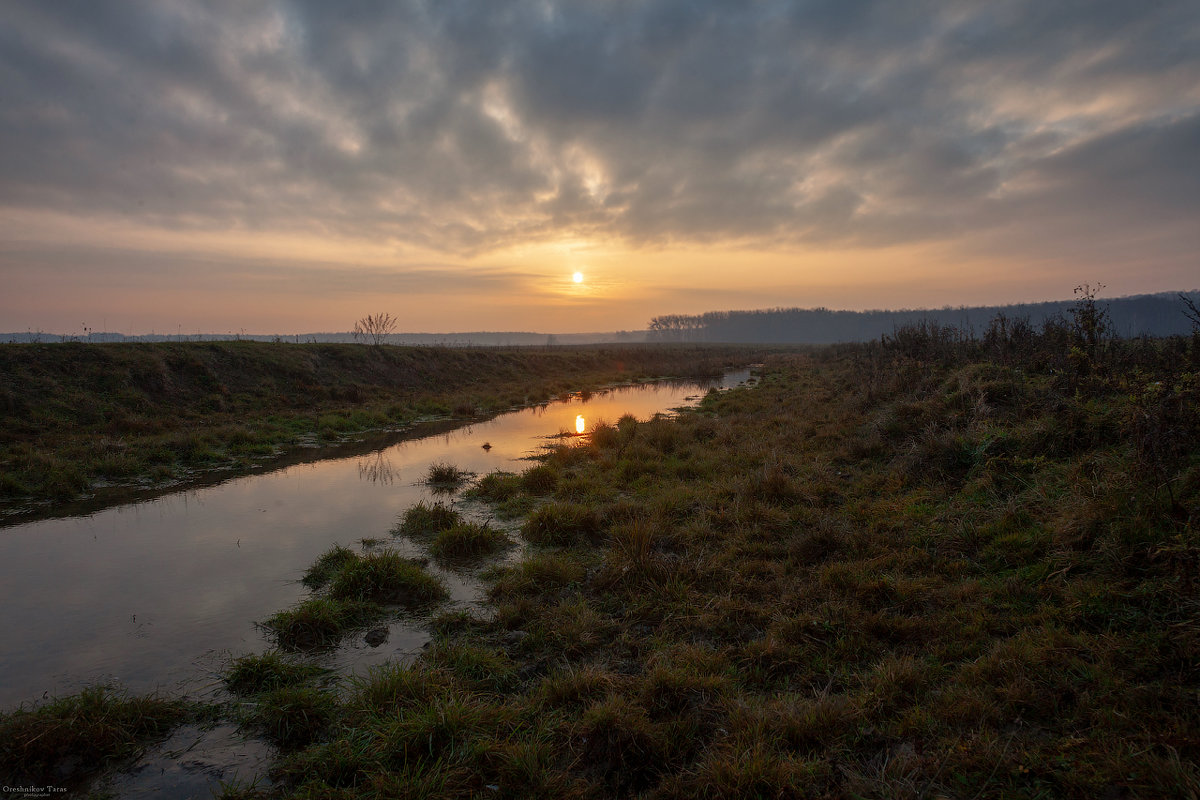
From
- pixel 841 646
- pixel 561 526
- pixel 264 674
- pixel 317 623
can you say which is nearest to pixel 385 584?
pixel 317 623

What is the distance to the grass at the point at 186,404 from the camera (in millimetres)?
12500

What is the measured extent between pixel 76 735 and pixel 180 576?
3764 mm

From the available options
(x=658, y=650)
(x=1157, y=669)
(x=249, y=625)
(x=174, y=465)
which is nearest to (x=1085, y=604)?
(x=1157, y=669)

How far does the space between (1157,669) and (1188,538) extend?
4.93 feet

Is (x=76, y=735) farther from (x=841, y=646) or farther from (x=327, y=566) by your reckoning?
(x=841, y=646)

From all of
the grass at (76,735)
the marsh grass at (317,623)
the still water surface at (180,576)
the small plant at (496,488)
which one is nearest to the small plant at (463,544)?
the still water surface at (180,576)

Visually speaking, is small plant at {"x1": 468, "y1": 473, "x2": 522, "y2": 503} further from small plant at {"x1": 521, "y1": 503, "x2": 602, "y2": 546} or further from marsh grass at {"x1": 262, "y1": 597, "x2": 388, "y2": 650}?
marsh grass at {"x1": 262, "y1": 597, "x2": 388, "y2": 650}

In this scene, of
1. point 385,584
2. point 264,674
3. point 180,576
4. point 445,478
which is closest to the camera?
point 264,674

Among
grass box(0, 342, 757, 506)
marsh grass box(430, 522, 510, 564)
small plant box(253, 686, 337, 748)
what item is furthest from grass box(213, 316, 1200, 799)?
grass box(0, 342, 757, 506)

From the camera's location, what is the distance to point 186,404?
2048 centimetres

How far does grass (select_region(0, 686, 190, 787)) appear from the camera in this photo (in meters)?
3.89

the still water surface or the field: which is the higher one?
the field

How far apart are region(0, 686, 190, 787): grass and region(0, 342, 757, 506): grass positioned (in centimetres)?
919

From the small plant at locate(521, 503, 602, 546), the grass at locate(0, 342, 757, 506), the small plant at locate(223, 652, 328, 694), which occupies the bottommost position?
the small plant at locate(223, 652, 328, 694)
